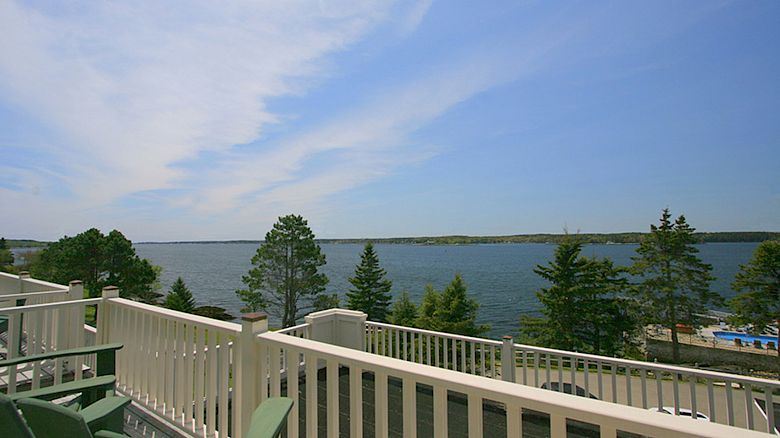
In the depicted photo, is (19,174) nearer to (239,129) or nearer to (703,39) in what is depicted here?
(239,129)

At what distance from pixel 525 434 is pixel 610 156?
16.2 meters

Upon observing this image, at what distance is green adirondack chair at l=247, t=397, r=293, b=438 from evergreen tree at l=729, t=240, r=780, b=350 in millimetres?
24423

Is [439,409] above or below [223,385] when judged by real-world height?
above

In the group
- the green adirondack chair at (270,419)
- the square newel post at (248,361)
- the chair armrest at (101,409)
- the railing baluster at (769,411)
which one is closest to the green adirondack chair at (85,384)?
the chair armrest at (101,409)

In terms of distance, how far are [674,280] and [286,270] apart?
2518 cm

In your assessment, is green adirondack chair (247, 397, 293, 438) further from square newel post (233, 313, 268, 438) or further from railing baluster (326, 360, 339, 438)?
square newel post (233, 313, 268, 438)

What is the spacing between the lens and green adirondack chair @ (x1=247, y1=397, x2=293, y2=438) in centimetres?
107

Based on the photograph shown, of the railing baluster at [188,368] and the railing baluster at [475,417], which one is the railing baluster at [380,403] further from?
the railing baluster at [188,368]

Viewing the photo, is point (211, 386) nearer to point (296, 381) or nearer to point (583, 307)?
point (296, 381)

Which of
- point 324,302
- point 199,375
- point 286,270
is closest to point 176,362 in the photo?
point 199,375

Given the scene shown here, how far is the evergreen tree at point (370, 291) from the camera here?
26656 millimetres

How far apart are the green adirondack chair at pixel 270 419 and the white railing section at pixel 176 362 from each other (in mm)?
877

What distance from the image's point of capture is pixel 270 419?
1.17 meters

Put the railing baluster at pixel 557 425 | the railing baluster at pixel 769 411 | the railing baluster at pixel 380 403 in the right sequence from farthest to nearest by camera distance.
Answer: the railing baluster at pixel 769 411, the railing baluster at pixel 380 403, the railing baluster at pixel 557 425
